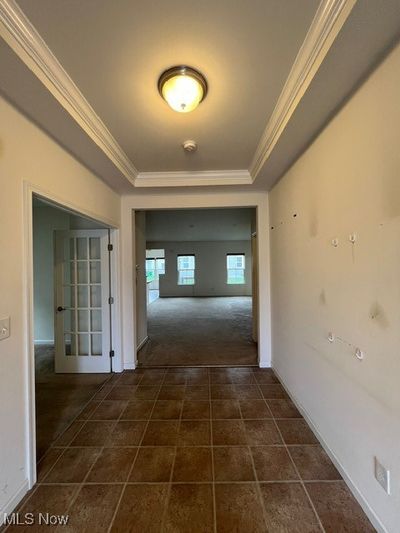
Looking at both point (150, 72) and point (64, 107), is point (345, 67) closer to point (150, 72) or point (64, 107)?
point (150, 72)

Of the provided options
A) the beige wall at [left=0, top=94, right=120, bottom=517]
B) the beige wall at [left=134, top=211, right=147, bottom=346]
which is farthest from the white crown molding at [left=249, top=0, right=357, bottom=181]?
the beige wall at [left=134, top=211, right=147, bottom=346]

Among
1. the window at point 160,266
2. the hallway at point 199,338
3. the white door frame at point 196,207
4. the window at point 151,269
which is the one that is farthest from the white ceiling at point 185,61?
the window at point 151,269

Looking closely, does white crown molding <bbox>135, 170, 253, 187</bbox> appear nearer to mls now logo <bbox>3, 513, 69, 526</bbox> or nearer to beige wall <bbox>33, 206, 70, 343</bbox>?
beige wall <bbox>33, 206, 70, 343</bbox>

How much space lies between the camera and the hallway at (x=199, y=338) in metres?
3.90

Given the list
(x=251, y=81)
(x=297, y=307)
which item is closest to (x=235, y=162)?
(x=251, y=81)

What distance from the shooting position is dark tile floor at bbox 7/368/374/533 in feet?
4.73

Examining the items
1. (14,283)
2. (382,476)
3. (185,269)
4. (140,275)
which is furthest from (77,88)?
(185,269)

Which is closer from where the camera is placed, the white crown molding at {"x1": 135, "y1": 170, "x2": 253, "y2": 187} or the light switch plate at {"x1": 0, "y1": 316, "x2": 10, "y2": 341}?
the light switch plate at {"x1": 0, "y1": 316, "x2": 10, "y2": 341}

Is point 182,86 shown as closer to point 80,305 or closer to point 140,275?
point 80,305

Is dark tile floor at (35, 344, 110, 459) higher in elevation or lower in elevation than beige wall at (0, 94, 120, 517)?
lower

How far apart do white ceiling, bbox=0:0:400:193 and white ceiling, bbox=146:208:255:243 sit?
3.15 meters

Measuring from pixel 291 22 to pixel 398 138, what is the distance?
75 cm

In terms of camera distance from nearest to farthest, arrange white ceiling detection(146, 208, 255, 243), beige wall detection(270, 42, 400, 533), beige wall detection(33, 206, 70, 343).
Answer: beige wall detection(270, 42, 400, 533) → beige wall detection(33, 206, 70, 343) → white ceiling detection(146, 208, 255, 243)

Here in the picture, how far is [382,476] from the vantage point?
4.33ft
